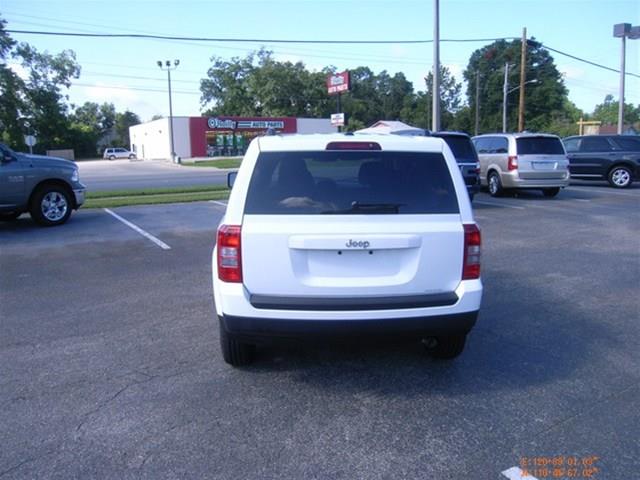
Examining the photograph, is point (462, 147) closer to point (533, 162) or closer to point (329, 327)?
point (533, 162)

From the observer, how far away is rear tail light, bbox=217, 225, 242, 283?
11.5ft

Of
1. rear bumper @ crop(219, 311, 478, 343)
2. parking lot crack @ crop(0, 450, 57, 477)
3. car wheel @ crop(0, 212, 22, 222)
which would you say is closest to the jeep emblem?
rear bumper @ crop(219, 311, 478, 343)

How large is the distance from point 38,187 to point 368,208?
9.41 metres

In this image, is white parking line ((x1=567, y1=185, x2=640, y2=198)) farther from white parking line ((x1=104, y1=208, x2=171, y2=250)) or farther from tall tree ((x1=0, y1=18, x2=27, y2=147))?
tall tree ((x1=0, y1=18, x2=27, y2=147))

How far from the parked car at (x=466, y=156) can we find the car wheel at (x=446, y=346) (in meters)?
8.81

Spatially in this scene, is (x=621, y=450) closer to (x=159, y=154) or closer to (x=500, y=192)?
(x=500, y=192)

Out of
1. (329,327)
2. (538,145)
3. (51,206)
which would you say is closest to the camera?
(329,327)

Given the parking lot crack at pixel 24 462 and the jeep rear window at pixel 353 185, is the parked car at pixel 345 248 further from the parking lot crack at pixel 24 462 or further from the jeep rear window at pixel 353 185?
the parking lot crack at pixel 24 462

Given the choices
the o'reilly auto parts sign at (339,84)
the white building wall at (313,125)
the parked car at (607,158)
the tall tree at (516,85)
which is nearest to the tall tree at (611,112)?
the tall tree at (516,85)

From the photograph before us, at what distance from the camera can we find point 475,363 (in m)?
4.23

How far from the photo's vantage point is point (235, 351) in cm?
404

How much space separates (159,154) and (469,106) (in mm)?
60348

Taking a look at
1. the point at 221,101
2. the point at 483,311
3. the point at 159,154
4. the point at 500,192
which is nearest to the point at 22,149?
the point at 159,154
